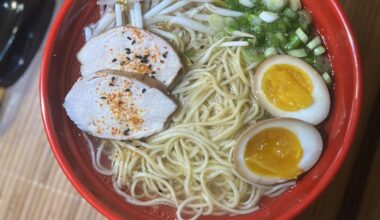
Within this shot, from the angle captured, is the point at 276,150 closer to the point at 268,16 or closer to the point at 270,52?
the point at 270,52

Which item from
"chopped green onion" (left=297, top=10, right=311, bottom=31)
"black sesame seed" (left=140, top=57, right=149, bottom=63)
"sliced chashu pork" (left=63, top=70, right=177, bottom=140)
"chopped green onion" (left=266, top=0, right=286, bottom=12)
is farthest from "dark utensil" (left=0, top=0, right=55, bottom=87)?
"chopped green onion" (left=297, top=10, right=311, bottom=31)

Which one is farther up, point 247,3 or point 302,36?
point 247,3

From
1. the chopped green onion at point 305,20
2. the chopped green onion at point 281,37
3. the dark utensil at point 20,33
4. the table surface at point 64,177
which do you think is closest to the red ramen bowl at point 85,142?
the chopped green onion at point 305,20

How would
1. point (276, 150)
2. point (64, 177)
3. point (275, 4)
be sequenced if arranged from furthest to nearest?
point (64, 177), point (275, 4), point (276, 150)

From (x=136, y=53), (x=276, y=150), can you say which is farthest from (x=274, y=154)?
(x=136, y=53)

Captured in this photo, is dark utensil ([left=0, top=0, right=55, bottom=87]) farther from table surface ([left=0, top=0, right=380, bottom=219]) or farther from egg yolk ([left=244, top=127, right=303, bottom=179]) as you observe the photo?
egg yolk ([left=244, top=127, right=303, bottom=179])

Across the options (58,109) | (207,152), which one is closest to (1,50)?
(58,109)

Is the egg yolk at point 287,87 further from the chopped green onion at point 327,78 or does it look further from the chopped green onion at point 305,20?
the chopped green onion at point 305,20
